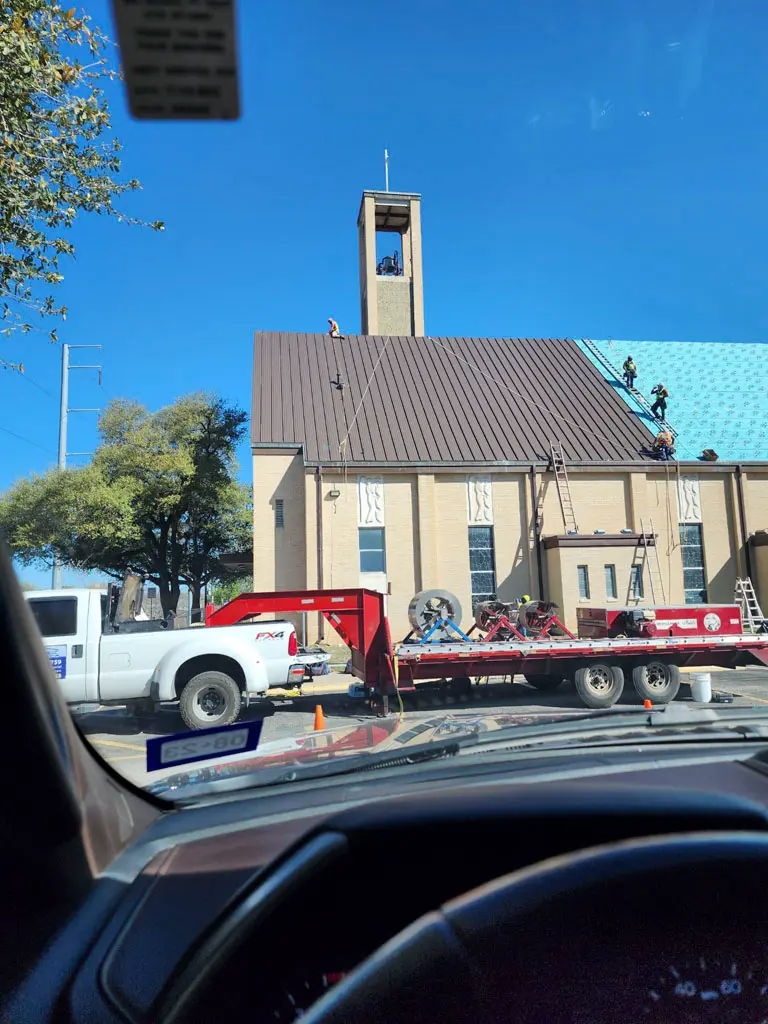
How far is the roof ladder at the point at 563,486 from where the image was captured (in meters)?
23.2

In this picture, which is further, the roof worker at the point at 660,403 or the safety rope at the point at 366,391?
the roof worker at the point at 660,403

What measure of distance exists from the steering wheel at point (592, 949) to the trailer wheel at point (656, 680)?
10949mm

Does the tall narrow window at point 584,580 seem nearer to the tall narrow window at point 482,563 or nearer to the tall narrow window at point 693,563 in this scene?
the tall narrow window at point 482,563

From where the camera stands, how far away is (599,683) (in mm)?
11492

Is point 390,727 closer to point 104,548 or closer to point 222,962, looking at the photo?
point 222,962

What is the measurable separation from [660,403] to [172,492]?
768 inches

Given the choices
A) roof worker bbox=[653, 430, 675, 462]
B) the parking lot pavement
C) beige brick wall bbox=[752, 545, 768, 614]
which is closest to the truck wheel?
the parking lot pavement

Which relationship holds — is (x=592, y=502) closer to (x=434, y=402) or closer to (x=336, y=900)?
(x=434, y=402)

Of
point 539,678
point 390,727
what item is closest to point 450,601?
point 539,678

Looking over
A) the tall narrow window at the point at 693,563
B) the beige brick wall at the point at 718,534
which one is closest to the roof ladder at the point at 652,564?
the tall narrow window at the point at 693,563

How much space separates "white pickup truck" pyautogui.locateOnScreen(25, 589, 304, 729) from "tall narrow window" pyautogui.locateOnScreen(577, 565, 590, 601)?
583 inches

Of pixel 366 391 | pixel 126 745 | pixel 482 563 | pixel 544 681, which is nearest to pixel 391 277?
pixel 366 391

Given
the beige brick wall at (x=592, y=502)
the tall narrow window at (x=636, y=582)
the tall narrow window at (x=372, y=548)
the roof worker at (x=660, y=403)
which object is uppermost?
the roof worker at (x=660, y=403)

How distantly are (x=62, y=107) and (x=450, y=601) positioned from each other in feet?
29.2
